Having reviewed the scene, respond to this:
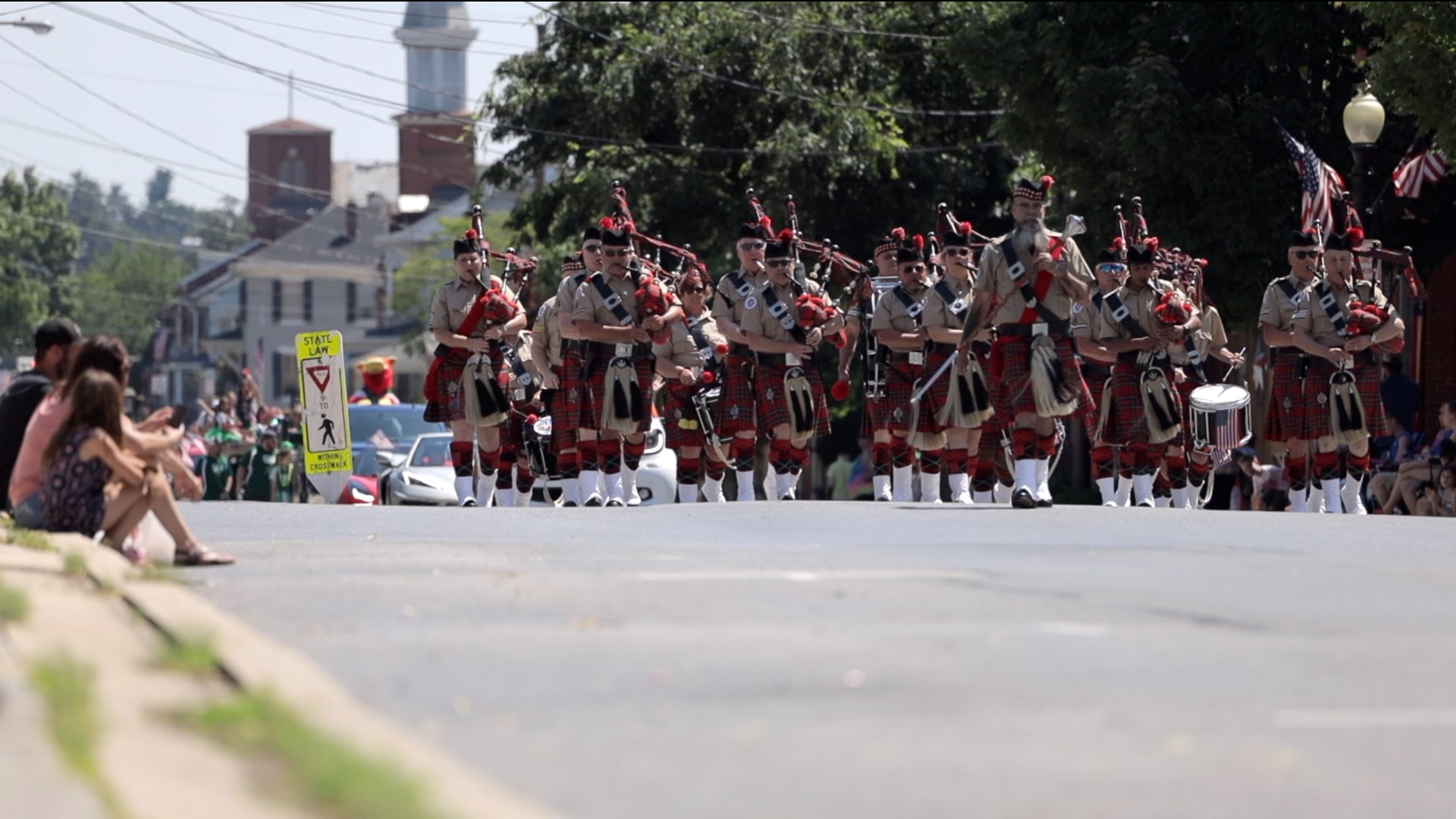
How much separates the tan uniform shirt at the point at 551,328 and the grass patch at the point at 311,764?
1138 cm

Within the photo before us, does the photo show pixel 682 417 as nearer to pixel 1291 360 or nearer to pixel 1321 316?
pixel 1291 360

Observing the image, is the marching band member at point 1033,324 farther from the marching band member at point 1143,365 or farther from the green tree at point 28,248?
the green tree at point 28,248

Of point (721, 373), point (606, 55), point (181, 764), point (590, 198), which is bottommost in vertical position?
point (181, 764)

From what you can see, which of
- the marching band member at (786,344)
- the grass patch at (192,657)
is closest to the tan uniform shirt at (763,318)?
the marching band member at (786,344)

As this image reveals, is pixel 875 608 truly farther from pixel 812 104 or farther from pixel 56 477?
pixel 812 104

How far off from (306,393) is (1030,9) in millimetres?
11770

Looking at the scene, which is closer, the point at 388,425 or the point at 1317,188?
the point at 1317,188

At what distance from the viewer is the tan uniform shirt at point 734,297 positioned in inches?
684

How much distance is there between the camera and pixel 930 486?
1783 centimetres

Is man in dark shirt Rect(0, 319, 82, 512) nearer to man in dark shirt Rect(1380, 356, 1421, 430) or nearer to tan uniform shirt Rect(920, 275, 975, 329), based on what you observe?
tan uniform shirt Rect(920, 275, 975, 329)

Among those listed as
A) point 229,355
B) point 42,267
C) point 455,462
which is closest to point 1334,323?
point 455,462

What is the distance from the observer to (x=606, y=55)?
41.8 metres

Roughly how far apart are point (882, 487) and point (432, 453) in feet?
26.7

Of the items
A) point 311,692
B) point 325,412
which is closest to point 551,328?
point 325,412
